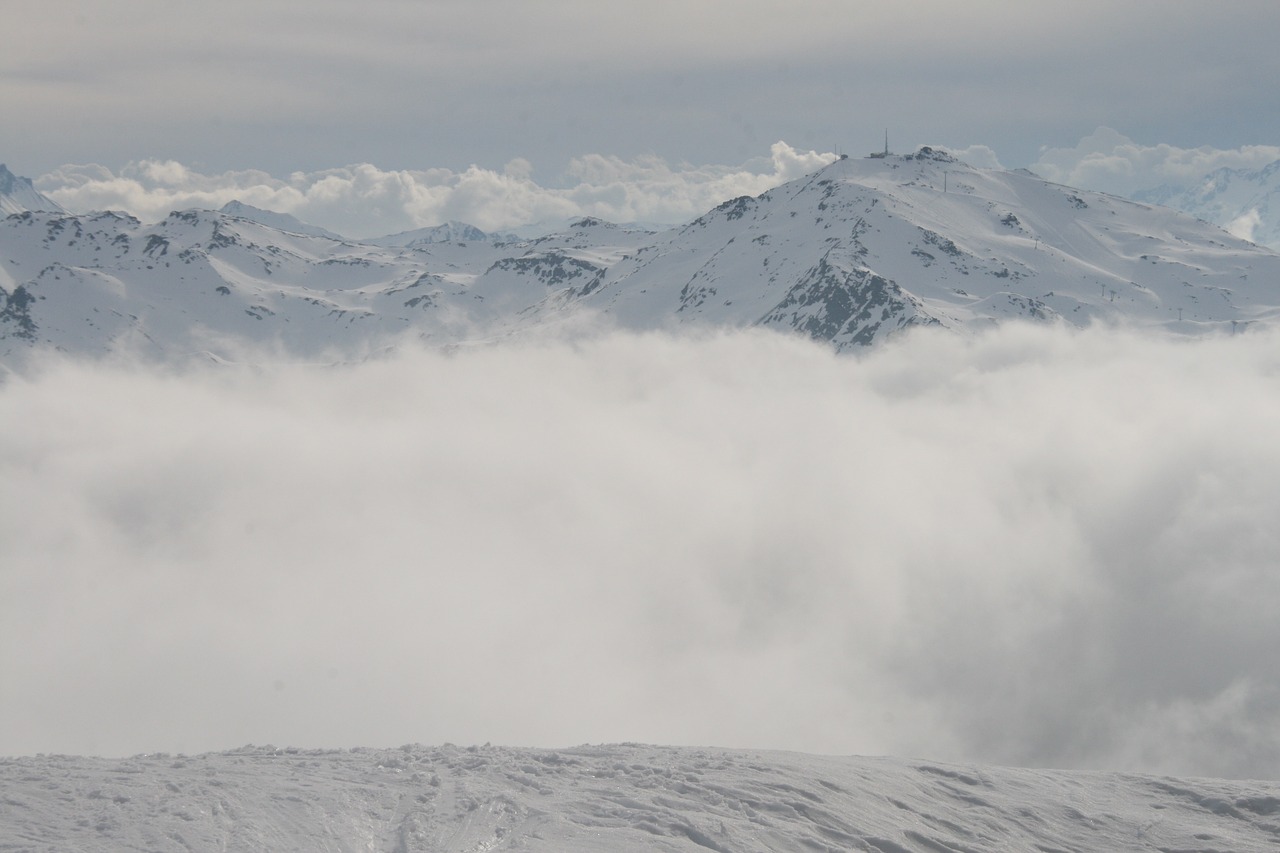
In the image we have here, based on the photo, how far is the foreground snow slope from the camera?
3572cm

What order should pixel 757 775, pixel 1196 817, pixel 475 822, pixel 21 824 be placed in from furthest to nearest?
1. pixel 1196 817
2. pixel 757 775
3. pixel 475 822
4. pixel 21 824

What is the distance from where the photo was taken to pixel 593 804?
130ft

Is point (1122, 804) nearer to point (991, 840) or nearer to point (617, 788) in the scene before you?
point (991, 840)

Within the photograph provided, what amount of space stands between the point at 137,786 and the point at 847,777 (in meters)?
29.9

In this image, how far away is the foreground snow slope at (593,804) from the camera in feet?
117

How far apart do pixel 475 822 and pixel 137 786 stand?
1322 cm

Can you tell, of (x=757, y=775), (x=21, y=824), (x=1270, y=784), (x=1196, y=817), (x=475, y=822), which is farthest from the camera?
(x=1270, y=784)

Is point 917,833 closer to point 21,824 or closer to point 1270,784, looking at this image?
point 1270,784

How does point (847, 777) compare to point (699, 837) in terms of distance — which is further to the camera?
point (847, 777)

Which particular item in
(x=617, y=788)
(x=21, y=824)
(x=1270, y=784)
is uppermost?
(x=1270, y=784)

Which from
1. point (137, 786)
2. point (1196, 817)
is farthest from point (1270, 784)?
point (137, 786)

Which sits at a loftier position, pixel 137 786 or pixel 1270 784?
pixel 1270 784

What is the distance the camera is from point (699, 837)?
124ft

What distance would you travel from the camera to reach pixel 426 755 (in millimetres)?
45531
